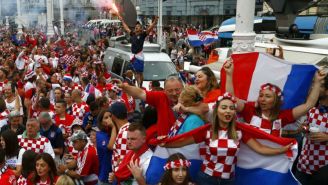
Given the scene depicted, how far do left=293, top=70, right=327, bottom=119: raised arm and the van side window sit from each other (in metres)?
8.49

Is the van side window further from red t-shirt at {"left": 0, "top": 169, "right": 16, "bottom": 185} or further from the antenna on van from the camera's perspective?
red t-shirt at {"left": 0, "top": 169, "right": 16, "bottom": 185}

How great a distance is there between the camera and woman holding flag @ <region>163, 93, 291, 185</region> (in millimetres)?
3979

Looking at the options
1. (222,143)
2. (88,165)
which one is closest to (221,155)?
(222,143)

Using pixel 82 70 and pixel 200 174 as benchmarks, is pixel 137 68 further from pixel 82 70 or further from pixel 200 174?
pixel 200 174

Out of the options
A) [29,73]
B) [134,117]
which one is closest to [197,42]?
Result: [29,73]

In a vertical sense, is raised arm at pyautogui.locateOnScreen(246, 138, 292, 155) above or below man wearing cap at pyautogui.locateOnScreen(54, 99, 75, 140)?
above

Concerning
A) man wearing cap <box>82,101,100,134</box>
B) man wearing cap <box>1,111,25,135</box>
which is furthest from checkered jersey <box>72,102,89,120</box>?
man wearing cap <box>1,111,25,135</box>

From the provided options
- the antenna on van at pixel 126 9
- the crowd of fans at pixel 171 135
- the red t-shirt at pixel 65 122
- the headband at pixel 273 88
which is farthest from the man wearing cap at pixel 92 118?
the antenna on van at pixel 126 9

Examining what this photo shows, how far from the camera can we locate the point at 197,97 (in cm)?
435

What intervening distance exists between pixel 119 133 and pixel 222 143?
132 centimetres

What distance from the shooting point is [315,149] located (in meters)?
4.75

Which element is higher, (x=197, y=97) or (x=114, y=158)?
(x=197, y=97)

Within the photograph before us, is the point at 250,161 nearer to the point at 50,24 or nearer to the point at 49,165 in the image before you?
the point at 49,165

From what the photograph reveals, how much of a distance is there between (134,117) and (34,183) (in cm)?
165
